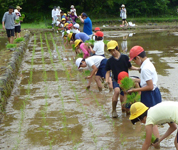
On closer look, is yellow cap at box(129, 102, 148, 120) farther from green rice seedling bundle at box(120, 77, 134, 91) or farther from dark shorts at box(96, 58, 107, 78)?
dark shorts at box(96, 58, 107, 78)

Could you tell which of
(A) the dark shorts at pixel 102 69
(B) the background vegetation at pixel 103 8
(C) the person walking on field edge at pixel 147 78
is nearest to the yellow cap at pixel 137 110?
(C) the person walking on field edge at pixel 147 78

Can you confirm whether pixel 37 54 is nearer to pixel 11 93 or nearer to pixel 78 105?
pixel 11 93

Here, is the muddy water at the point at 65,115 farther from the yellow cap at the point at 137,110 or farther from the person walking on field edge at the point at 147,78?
the yellow cap at the point at 137,110

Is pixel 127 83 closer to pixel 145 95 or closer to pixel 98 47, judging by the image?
pixel 145 95

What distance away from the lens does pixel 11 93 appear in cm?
734

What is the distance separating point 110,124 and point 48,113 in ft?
4.08

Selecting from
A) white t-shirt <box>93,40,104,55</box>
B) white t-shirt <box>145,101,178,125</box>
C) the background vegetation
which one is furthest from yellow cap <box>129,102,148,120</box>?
the background vegetation

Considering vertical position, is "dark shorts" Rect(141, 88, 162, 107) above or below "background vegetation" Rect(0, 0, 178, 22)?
below

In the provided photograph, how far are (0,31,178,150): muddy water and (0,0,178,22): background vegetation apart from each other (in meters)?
20.2

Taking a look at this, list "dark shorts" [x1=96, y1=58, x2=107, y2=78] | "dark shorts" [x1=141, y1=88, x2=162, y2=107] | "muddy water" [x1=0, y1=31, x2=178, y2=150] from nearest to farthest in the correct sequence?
1. "dark shorts" [x1=141, y1=88, x2=162, y2=107]
2. "muddy water" [x1=0, y1=31, x2=178, y2=150]
3. "dark shorts" [x1=96, y1=58, x2=107, y2=78]

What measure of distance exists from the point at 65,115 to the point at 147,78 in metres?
2.03

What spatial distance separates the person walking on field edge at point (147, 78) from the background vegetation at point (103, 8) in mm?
25146

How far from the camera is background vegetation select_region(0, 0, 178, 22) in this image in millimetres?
29453

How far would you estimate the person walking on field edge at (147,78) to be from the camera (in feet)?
14.0
